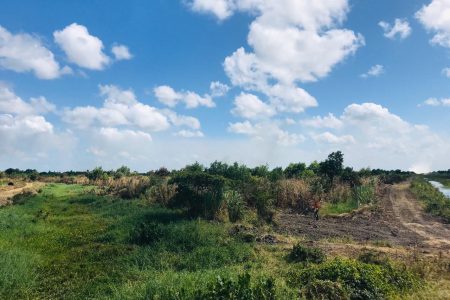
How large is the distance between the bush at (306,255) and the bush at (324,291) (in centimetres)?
206

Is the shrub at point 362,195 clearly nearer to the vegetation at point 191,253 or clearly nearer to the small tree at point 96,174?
the vegetation at point 191,253

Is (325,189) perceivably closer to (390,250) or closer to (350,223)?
(350,223)

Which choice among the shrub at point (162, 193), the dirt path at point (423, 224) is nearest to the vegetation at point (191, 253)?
the shrub at point (162, 193)

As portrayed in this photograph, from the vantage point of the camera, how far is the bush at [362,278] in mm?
8820

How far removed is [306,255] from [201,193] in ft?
26.9

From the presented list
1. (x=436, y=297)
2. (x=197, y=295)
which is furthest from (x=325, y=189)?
(x=197, y=295)

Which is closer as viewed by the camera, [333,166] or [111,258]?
[111,258]

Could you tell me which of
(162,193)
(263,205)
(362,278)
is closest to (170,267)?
(362,278)

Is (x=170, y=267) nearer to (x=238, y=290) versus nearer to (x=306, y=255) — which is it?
(x=306, y=255)

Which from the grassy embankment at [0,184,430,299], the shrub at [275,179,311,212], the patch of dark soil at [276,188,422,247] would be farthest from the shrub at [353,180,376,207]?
the grassy embankment at [0,184,430,299]

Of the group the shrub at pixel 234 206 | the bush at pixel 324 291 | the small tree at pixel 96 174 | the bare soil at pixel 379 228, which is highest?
the small tree at pixel 96 174

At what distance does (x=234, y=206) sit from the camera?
18594mm

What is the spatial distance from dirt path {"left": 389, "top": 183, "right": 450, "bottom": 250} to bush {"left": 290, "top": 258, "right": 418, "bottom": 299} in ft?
17.2

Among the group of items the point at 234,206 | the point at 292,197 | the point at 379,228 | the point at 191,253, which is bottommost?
the point at 191,253
